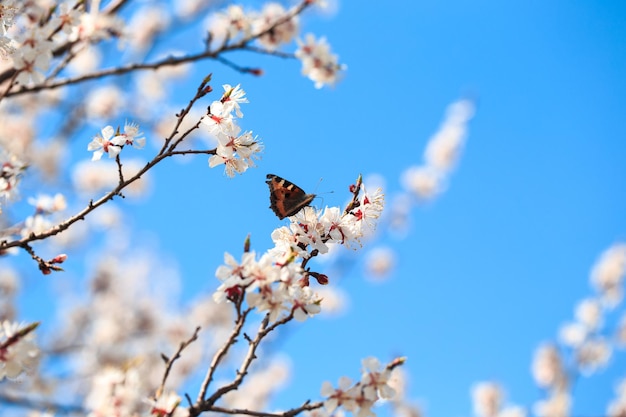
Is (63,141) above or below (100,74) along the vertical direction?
above

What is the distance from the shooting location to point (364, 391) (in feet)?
6.13

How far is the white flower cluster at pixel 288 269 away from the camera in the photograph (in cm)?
179

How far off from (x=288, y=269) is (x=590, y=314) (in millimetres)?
9247

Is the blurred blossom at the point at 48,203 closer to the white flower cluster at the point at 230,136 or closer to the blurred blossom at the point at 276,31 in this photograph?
the white flower cluster at the point at 230,136

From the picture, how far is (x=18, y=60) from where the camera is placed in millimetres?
2529

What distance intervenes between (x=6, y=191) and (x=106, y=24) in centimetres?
182

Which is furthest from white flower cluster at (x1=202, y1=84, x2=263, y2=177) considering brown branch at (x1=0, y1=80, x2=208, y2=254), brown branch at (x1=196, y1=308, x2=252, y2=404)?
brown branch at (x1=196, y1=308, x2=252, y2=404)

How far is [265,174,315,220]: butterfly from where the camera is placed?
216cm

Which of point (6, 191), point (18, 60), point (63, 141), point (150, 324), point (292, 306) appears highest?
point (150, 324)

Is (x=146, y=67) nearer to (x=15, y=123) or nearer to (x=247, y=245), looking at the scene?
A: (x=247, y=245)

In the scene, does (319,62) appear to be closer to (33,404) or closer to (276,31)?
(276,31)

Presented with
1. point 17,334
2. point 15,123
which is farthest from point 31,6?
point 15,123

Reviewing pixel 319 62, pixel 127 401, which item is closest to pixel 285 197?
pixel 127 401

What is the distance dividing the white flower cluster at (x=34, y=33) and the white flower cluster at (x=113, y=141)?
0.58m
